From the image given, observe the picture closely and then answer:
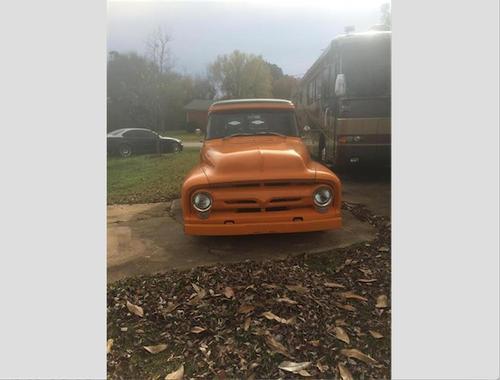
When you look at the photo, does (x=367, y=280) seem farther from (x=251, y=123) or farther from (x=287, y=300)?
(x=251, y=123)

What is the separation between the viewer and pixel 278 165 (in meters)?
2.82

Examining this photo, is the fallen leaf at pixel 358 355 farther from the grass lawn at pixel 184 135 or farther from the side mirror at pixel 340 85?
the side mirror at pixel 340 85

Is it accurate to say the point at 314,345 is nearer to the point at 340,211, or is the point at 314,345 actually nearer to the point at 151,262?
the point at 340,211

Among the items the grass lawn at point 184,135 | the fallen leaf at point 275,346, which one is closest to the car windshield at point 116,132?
the grass lawn at point 184,135

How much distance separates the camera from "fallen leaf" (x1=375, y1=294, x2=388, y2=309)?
2.39m

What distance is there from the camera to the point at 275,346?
2.14 meters

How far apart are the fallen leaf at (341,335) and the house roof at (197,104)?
6.25ft

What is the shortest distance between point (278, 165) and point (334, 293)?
3.30 feet

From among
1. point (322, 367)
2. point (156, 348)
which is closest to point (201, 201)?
point (156, 348)

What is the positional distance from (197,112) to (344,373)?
2163 millimetres

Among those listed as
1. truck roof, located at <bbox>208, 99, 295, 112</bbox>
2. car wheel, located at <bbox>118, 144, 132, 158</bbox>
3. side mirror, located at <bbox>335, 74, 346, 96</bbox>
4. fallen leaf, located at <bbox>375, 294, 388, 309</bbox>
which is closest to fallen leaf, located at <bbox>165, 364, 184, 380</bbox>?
fallen leaf, located at <bbox>375, 294, 388, 309</bbox>

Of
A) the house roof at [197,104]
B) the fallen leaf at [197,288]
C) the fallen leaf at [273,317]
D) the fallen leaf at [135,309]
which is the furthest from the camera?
the house roof at [197,104]

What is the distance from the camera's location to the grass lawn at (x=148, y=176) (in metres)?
2.60

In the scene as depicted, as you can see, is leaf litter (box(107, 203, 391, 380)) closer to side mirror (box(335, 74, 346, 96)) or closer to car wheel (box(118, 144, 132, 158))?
car wheel (box(118, 144, 132, 158))
